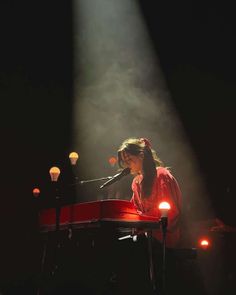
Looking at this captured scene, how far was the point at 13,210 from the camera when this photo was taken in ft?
43.2

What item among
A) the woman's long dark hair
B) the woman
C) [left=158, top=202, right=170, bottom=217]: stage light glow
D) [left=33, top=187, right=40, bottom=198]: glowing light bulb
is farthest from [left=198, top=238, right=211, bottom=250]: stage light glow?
[left=158, top=202, right=170, bottom=217]: stage light glow

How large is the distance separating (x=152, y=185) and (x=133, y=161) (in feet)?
1.27

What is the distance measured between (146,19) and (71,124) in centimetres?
496

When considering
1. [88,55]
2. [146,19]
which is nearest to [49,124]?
[88,55]

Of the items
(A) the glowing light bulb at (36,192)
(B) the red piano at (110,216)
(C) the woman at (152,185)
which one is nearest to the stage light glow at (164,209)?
(B) the red piano at (110,216)

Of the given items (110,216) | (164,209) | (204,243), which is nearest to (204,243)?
(204,243)

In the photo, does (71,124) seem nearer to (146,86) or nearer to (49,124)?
(49,124)

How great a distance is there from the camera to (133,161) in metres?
4.39

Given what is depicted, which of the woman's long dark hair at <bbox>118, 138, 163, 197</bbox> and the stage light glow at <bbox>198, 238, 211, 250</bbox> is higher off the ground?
the woman's long dark hair at <bbox>118, 138, 163, 197</bbox>

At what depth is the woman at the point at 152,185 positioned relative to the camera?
4.09 metres

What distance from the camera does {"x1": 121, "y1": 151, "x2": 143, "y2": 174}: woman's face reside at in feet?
14.3

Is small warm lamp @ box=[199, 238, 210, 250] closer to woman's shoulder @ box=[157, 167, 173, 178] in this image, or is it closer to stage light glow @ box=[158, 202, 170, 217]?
woman's shoulder @ box=[157, 167, 173, 178]

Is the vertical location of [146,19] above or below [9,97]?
above

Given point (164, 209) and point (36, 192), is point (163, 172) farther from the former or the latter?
point (36, 192)
